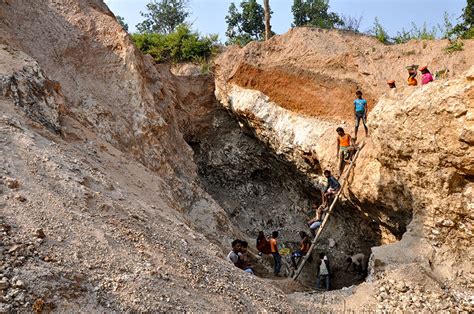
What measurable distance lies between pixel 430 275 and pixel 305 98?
7.47m

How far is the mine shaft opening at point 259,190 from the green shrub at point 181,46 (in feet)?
8.04

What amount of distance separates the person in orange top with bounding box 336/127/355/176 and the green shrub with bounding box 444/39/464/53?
4.62m

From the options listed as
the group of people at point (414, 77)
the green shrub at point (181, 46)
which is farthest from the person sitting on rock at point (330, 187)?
the green shrub at point (181, 46)

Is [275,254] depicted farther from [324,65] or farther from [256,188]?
[324,65]

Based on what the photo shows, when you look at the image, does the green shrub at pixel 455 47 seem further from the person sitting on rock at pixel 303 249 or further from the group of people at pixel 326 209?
the person sitting on rock at pixel 303 249

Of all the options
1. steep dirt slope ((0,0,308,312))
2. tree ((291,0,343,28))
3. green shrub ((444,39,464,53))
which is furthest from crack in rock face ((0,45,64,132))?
tree ((291,0,343,28))

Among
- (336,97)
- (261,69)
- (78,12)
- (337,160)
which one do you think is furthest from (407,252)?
(78,12)

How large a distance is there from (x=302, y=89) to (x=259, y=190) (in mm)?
3761

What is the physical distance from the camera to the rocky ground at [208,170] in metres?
5.66

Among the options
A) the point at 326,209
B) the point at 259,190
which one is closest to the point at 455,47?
the point at 326,209

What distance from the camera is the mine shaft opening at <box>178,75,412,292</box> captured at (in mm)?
14867

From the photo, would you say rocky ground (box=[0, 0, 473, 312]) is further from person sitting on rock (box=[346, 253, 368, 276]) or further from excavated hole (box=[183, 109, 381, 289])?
person sitting on rock (box=[346, 253, 368, 276])

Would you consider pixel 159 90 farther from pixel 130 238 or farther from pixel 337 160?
pixel 130 238

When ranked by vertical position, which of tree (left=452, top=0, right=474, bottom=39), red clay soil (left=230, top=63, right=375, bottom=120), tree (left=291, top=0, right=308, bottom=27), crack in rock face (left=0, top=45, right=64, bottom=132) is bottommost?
crack in rock face (left=0, top=45, right=64, bottom=132)
